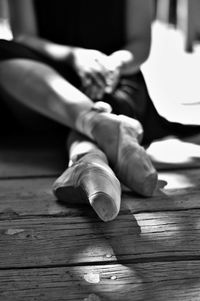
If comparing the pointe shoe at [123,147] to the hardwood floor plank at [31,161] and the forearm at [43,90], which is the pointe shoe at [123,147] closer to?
the forearm at [43,90]

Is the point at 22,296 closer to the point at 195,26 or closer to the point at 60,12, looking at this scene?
the point at 60,12

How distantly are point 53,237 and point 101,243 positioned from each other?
9 centimetres

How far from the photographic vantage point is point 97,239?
39.6 inches

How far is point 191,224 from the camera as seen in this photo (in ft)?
3.46

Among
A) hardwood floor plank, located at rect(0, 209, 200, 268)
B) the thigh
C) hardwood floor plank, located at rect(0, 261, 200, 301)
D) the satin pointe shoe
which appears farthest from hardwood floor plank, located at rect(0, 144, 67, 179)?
hardwood floor plank, located at rect(0, 261, 200, 301)

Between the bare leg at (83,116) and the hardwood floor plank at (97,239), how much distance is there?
11 centimetres

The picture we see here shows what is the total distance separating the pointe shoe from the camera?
116 cm

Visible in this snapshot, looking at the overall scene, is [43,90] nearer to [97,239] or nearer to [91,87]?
[91,87]

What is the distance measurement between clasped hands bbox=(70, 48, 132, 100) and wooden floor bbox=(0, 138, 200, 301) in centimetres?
31

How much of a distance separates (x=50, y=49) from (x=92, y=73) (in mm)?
194

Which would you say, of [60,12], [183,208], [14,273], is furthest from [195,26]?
[14,273]

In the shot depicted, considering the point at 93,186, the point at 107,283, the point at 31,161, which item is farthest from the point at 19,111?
the point at 107,283

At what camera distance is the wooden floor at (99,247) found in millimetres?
845

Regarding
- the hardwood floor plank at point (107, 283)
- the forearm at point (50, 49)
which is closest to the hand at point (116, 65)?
the forearm at point (50, 49)
